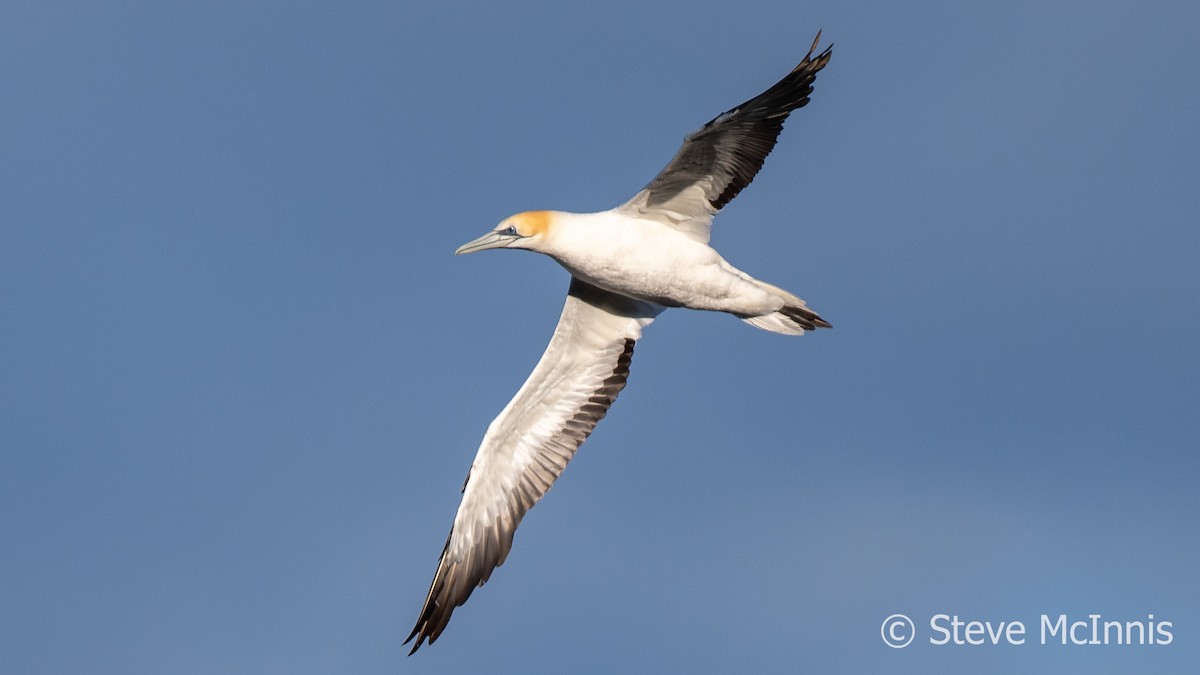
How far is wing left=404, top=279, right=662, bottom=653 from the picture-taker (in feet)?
46.0

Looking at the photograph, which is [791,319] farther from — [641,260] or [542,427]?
[542,427]

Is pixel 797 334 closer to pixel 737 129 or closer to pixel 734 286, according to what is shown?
pixel 734 286

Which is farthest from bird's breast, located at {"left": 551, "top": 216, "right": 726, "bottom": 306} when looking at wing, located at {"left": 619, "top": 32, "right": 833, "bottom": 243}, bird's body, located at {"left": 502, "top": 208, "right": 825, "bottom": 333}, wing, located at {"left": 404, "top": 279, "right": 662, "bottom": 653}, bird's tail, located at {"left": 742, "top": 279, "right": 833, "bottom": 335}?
wing, located at {"left": 404, "top": 279, "right": 662, "bottom": 653}

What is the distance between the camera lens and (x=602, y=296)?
46.4ft

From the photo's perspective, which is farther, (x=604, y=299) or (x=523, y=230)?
(x=604, y=299)

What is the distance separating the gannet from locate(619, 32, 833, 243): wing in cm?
1

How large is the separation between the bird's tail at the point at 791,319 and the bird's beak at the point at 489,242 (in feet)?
8.59

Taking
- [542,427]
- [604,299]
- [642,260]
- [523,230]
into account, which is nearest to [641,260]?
[642,260]

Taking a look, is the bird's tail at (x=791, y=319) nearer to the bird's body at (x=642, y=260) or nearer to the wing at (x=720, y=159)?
the bird's body at (x=642, y=260)

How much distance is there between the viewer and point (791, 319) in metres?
13.8

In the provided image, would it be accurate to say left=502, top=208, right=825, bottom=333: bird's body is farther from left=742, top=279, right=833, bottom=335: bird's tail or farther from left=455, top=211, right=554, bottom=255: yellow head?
left=742, top=279, right=833, bottom=335: bird's tail

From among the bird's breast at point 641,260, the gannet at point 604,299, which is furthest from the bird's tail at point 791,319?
the bird's breast at point 641,260

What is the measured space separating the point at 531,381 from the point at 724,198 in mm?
2784

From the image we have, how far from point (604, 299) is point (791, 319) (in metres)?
1.90
